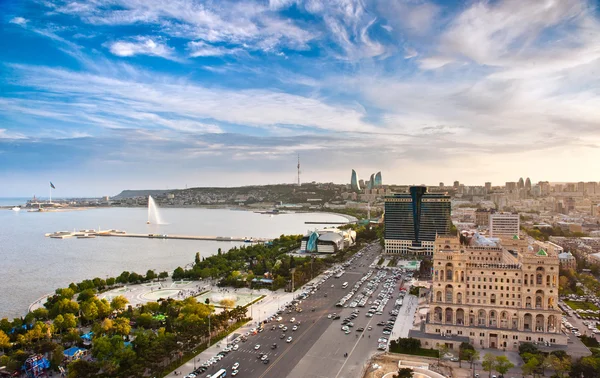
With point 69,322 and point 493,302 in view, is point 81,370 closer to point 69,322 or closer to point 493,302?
point 69,322

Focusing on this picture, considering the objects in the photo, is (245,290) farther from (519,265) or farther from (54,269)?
(54,269)

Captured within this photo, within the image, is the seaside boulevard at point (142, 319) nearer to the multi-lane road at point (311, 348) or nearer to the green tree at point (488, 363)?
the multi-lane road at point (311, 348)

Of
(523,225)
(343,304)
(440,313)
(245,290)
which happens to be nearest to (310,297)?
(343,304)

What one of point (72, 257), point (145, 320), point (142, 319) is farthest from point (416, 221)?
point (72, 257)

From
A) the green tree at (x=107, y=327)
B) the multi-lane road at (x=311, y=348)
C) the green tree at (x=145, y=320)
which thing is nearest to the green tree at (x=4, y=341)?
the green tree at (x=107, y=327)

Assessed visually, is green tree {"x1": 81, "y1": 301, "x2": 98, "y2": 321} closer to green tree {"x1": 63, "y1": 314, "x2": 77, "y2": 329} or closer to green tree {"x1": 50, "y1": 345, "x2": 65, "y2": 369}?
green tree {"x1": 63, "y1": 314, "x2": 77, "y2": 329}

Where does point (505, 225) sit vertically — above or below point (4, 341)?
above

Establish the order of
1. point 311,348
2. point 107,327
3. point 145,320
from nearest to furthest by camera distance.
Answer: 1. point 311,348
2. point 107,327
3. point 145,320
